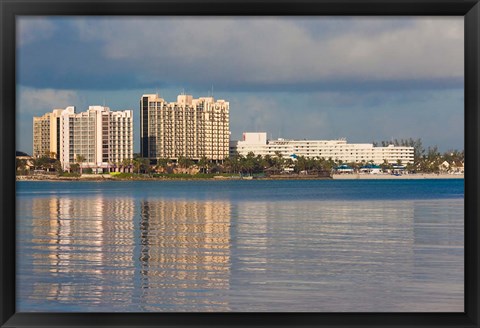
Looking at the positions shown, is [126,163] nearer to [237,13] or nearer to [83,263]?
[83,263]

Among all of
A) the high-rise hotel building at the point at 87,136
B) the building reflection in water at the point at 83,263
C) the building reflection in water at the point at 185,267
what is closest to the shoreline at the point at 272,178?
the high-rise hotel building at the point at 87,136

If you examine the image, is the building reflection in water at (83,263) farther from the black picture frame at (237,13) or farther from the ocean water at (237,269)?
the black picture frame at (237,13)

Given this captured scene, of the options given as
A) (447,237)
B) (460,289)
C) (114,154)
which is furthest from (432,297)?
(114,154)

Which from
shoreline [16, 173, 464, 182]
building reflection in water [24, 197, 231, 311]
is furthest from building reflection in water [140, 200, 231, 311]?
shoreline [16, 173, 464, 182]

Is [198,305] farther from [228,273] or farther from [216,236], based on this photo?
[216,236]
